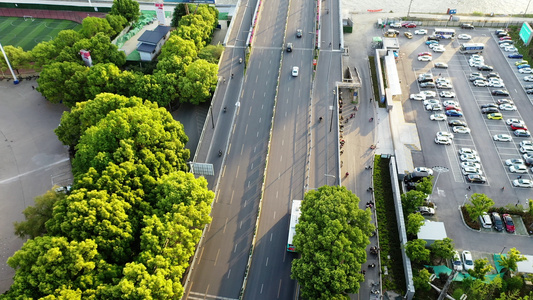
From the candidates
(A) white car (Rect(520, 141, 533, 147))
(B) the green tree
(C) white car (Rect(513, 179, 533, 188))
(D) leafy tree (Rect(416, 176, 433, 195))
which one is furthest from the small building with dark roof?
(A) white car (Rect(520, 141, 533, 147))

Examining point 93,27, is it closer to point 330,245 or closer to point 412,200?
point 330,245

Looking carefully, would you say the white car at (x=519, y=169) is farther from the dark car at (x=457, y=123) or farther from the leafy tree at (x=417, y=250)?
the leafy tree at (x=417, y=250)

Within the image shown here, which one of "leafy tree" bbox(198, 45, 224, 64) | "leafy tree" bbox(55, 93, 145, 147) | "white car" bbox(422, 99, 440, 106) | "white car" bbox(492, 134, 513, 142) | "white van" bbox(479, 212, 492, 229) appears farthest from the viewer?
"leafy tree" bbox(198, 45, 224, 64)

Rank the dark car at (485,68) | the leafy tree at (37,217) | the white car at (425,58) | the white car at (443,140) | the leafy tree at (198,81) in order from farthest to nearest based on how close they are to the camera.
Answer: the white car at (425,58)
the dark car at (485,68)
the leafy tree at (198,81)
the white car at (443,140)
the leafy tree at (37,217)

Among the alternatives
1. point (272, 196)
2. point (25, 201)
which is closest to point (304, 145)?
point (272, 196)

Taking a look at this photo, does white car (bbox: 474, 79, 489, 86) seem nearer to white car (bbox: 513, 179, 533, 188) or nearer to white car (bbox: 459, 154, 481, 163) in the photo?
white car (bbox: 459, 154, 481, 163)

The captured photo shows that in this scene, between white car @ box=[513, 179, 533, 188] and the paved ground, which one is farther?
white car @ box=[513, 179, 533, 188]

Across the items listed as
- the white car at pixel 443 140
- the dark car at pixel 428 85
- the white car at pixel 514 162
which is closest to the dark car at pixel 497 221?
the white car at pixel 514 162

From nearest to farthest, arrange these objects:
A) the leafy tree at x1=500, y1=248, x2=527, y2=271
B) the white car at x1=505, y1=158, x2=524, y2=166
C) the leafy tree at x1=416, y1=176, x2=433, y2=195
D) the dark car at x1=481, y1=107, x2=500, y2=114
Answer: the leafy tree at x1=500, y1=248, x2=527, y2=271 → the leafy tree at x1=416, y1=176, x2=433, y2=195 → the white car at x1=505, y1=158, x2=524, y2=166 → the dark car at x1=481, y1=107, x2=500, y2=114
